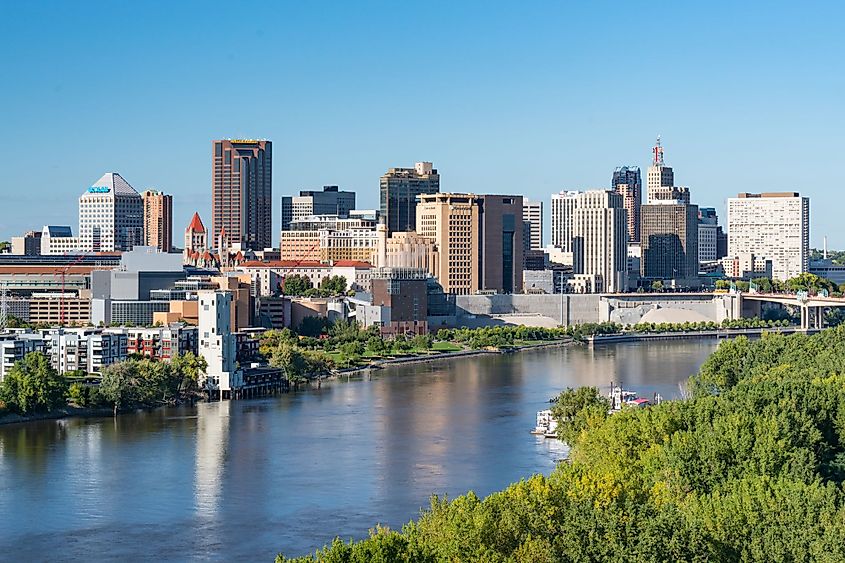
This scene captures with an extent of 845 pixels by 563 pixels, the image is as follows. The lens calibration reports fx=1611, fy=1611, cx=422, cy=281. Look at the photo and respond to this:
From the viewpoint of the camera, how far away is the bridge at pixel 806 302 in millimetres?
54375

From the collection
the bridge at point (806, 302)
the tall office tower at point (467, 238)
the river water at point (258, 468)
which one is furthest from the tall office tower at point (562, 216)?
the river water at point (258, 468)

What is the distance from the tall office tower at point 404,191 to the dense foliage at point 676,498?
4643cm

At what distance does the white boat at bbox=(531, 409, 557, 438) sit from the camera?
2205 cm

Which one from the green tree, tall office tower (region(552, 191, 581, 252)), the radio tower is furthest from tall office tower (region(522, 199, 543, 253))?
the green tree

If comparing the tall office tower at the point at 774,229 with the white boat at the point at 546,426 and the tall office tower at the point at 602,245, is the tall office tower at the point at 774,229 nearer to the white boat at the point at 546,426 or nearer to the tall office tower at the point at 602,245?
the tall office tower at the point at 602,245

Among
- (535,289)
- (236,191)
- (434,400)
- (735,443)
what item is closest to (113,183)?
(236,191)

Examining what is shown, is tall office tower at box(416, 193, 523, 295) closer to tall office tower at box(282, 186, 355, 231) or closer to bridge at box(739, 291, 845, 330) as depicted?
bridge at box(739, 291, 845, 330)

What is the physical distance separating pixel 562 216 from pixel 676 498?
A: 201ft

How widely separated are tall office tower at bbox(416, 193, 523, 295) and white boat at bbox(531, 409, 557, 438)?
31.1 meters

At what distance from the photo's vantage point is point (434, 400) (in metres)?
27.6

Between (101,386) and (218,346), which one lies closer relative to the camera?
(101,386)

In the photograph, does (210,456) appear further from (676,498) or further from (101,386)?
(676,498)

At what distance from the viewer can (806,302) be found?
5441 centimetres

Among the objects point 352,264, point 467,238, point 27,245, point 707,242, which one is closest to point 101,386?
point 352,264
